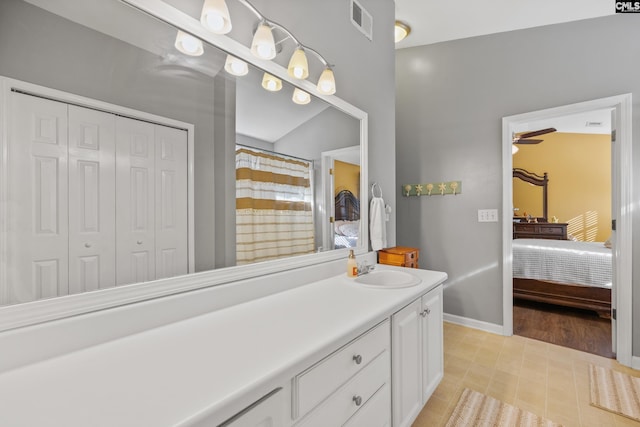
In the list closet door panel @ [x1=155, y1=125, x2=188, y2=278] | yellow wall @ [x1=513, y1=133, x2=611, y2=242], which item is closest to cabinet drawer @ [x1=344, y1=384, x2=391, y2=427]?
closet door panel @ [x1=155, y1=125, x2=188, y2=278]

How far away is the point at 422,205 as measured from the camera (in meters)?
3.23

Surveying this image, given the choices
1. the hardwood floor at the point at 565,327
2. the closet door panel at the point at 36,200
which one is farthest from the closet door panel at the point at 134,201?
the hardwood floor at the point at 565,327

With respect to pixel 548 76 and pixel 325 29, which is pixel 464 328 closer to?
pixel 548 76

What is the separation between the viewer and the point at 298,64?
4.85ft

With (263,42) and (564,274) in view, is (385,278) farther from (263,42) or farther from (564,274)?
(564,274)

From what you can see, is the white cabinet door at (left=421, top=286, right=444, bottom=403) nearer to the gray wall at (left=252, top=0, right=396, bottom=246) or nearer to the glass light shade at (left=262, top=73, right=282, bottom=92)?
the gray wall at (left=252, top=0, right=396, bottom=246)

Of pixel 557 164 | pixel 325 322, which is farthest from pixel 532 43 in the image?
pixel 557 164

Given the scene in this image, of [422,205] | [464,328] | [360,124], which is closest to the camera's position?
[360,124]

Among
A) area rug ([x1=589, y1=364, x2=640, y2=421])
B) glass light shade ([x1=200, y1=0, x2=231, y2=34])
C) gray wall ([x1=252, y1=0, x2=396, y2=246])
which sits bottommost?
area rug ([x1=589, y1=364, x2=640, y2=421])

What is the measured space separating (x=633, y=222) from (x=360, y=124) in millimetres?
2193

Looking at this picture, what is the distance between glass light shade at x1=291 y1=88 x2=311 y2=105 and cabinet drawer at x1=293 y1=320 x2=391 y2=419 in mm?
1238

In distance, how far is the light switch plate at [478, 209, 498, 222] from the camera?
277 cm

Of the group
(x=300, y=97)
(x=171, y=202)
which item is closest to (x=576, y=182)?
(x=300, y=97)

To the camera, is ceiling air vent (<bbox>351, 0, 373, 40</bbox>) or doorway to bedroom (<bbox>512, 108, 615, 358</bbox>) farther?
doorway to bedroom (<bbox>512, 108, 615, 358</bbox>)
